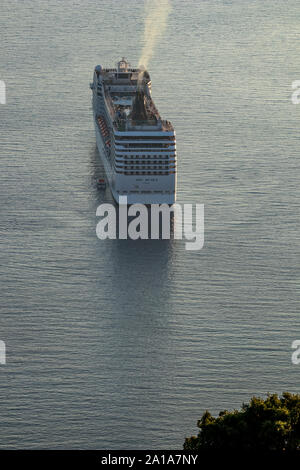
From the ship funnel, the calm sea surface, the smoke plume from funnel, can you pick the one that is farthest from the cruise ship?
the smoke plume from funnel

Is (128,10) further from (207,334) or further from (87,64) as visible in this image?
(207,334)

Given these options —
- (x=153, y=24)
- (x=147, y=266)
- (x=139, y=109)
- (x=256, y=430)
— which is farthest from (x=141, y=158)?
(x=153, y=24)

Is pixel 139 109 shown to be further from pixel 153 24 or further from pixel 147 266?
pixel 153 24

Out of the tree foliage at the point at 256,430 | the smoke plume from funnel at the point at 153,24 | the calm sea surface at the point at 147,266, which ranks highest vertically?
the smoke plume from funnel at the point at 153,24

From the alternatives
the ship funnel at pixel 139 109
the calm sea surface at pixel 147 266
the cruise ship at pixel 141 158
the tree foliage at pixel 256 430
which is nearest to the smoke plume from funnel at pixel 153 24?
the calm sea surface at pixel 147 266

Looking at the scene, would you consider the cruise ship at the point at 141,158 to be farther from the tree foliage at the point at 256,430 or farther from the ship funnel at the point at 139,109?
the tree foliage at the point at 256,430

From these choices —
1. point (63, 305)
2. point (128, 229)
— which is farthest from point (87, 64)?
point (63, 305)
